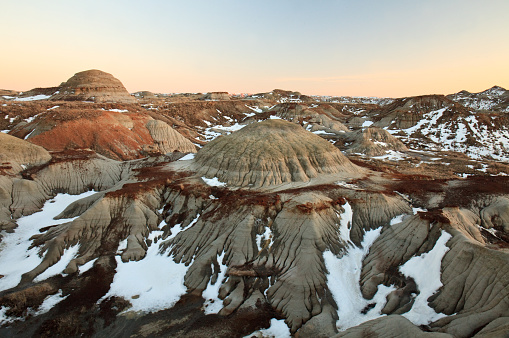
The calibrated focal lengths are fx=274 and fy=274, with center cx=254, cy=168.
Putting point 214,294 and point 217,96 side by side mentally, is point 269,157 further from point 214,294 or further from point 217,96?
point 217,96

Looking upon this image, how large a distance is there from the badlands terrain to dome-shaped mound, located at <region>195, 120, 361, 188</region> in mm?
208

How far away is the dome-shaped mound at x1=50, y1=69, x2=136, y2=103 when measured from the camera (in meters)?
102

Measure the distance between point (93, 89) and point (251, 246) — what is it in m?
107

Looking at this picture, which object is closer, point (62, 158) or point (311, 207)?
point (311, 207)

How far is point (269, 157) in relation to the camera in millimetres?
37062

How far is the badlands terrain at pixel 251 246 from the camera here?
736 inches

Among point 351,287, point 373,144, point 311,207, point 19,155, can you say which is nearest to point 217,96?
point 373,144

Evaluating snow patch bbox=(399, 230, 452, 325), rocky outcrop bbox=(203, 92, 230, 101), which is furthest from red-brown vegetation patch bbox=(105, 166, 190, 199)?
rocky outcrop bbox=(203, 92, 230, 101)

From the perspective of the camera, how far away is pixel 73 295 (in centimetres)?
2277

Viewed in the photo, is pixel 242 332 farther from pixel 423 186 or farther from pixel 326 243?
pixel 423 186

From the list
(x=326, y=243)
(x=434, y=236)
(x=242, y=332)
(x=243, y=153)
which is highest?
(x=243, y=153)

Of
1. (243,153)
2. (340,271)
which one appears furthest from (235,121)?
(340,271)

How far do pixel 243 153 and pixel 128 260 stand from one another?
19483mm

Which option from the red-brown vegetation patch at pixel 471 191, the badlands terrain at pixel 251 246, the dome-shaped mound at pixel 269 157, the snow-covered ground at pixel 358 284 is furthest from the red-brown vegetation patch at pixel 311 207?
the red-brown vegetation patch at pixel 471 191
